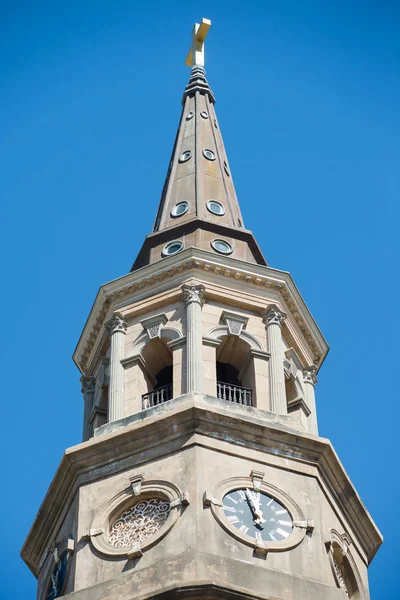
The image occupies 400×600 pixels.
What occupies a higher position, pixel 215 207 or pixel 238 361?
pixel 215 207

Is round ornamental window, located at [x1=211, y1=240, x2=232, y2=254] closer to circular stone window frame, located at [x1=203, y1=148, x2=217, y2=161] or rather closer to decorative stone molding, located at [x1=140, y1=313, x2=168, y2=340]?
decorative stone molding, located at [x1=140, y1=313, x2=168, y2=340]

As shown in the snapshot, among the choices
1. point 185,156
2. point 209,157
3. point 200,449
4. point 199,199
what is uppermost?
point 185,156

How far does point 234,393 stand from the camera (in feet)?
163

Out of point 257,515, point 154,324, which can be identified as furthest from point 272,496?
point 154,324

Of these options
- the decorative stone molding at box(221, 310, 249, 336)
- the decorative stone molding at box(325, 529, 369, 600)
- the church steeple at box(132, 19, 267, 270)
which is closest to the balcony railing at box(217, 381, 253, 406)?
the decorative stone molding at box(221, 310, 249, 336)

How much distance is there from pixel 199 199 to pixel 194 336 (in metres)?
6.65

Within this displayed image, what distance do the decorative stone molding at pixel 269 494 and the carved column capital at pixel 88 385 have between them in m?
7.98

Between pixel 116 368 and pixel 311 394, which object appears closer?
pixel 116 368

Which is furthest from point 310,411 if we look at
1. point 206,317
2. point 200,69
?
point 200,69

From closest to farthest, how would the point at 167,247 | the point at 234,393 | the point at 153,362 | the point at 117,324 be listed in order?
1. the point at 234,393
2. the point at 153,362
3. the point at 117,324
4. the point at 167,247

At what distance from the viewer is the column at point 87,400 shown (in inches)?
2048

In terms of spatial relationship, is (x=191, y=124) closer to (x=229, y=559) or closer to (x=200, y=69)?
(x=200, y=69)

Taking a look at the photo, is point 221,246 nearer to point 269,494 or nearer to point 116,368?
point 116,368

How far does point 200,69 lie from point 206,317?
15232 mm
